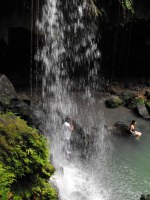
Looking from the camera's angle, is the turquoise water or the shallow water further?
the turquoise water

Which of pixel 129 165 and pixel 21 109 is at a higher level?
pixel 21 109

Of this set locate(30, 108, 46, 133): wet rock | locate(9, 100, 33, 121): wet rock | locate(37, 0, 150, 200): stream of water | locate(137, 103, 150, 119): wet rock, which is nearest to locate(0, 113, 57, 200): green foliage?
locate(30, 108, 46, 133): wet rock

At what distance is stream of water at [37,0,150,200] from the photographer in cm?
1120

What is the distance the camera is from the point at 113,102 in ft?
59.1

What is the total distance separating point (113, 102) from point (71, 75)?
13.3 ft

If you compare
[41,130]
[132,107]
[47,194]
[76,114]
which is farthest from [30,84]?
[47,194]

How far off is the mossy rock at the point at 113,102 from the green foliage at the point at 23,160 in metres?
10.6

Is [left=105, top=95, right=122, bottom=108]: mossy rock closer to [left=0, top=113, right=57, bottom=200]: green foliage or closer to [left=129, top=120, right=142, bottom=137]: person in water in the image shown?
[left=129, top=120, right=142, bottom=137]: person in water

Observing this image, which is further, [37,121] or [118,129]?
[118,129]

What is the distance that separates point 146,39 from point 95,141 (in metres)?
9.31

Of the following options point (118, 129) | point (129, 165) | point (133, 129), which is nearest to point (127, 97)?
point (118, 129)

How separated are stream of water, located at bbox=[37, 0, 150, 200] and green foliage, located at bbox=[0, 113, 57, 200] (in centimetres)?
246

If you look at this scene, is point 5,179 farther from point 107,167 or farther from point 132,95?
point 132,95

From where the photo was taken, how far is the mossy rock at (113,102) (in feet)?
58.9
